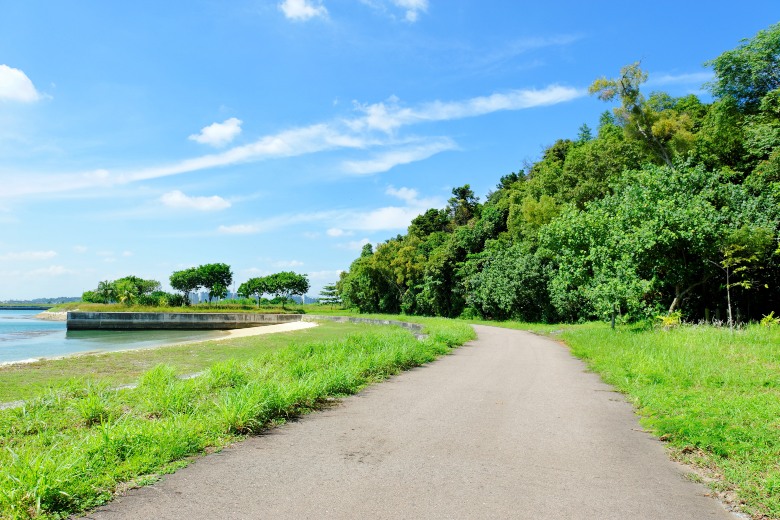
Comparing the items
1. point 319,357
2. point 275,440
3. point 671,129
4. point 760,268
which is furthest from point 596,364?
point 671,129

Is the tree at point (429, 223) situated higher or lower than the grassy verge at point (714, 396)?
higher

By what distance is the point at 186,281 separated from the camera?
9325 cm

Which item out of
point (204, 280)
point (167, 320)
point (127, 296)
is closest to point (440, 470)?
point (167, 320)

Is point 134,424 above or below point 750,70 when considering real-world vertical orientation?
below

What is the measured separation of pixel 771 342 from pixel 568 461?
1014 centimetres

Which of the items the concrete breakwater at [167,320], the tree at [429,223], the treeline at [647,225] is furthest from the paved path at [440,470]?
the tree at [429,223]

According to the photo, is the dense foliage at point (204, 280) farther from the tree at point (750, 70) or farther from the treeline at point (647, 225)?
the tree at point (750, 70)

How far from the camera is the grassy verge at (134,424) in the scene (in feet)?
12.7

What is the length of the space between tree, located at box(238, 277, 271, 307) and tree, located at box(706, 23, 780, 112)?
84.0 metres

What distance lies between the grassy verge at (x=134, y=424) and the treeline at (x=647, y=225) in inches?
532

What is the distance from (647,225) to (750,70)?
19.1m

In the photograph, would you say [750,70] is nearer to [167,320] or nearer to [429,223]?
[429,223]

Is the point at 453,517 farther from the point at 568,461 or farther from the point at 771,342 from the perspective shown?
the point at 771,342

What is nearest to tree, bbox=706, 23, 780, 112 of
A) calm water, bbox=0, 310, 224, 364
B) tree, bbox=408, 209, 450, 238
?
calm water, bbox=0, 310, 224, 364
